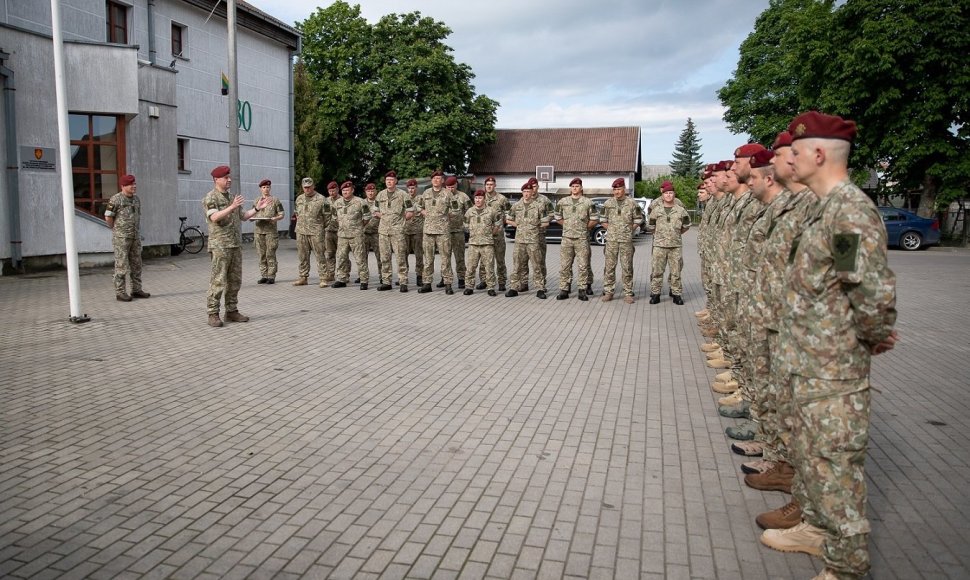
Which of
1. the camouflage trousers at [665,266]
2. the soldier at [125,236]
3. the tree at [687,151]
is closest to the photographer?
the soldier at [125,236]

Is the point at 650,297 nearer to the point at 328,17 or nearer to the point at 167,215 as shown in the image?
the point at 167,215

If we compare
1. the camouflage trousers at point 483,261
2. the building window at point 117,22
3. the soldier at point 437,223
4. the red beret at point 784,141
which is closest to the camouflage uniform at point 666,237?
the camouflage trousers at point 483,261

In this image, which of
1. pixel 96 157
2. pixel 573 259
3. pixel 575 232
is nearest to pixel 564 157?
pixel 96 157

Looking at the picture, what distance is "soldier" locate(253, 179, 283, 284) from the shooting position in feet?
45.6

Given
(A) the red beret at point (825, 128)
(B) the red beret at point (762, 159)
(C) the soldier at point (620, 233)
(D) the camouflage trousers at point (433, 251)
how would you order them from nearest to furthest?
(A) the red beret at point (825, 128) → (B) the red beret at point (762, 159) → (C) the soldier at point (620, 233) → (D) the camouflage trousers at point (433, 251)

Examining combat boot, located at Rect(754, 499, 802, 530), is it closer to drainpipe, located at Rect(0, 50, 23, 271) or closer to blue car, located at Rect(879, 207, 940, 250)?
drainpipe, located at Rect(0, 50, 23, 271)

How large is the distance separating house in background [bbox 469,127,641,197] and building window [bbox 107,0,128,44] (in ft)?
88.0

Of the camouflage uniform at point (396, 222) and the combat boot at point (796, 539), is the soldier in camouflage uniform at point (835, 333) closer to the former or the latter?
the combat boot at point (796, 539)

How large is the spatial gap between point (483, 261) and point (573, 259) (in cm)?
171

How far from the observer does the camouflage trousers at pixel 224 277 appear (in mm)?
9617

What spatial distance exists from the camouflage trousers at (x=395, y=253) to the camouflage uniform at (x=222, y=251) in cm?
417

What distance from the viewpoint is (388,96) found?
128ft

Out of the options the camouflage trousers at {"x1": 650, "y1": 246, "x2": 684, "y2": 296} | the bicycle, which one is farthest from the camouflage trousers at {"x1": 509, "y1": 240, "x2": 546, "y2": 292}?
the bicycle

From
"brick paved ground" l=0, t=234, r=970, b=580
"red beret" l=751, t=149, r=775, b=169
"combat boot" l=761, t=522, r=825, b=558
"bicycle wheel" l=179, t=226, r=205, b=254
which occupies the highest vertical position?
"red beret" l=751, t=149, r=775, b=169
